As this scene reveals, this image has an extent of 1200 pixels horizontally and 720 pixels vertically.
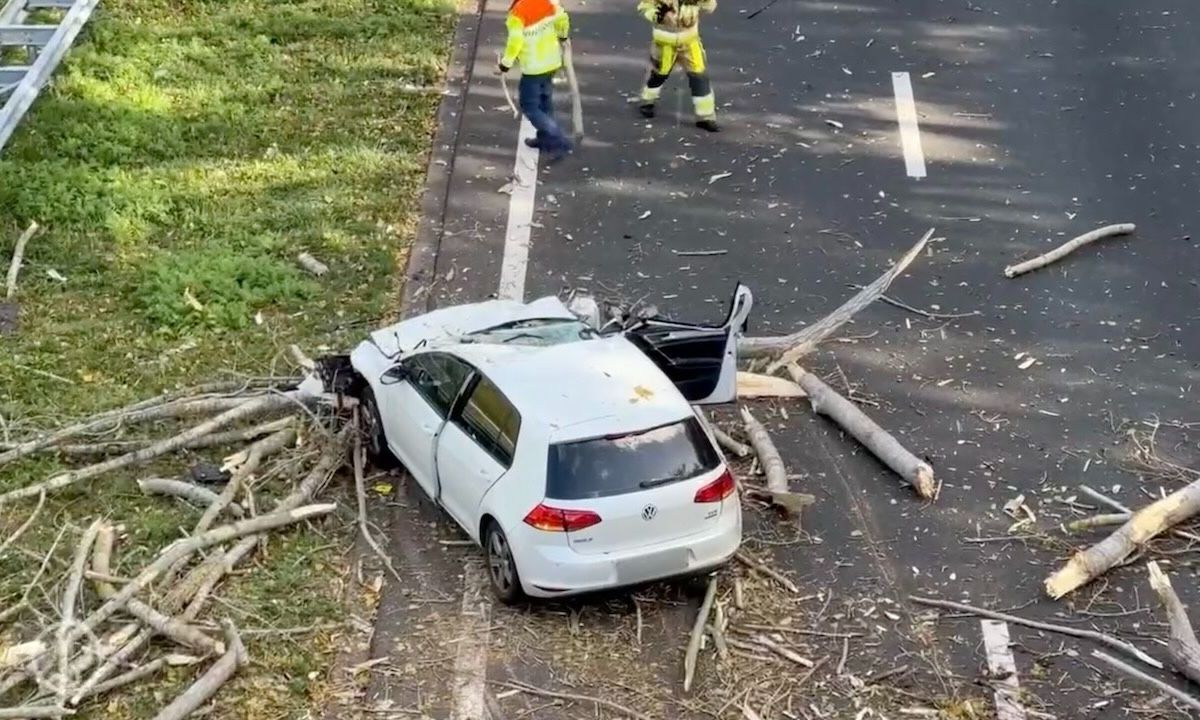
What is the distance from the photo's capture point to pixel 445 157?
44.8 feet

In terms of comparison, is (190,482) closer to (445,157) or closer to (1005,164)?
(445,157)

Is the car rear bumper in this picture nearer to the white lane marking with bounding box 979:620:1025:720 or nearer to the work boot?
the white lane marking with bounding box 979:620:1025:720

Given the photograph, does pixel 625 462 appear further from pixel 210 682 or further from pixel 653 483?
pixel 210 682

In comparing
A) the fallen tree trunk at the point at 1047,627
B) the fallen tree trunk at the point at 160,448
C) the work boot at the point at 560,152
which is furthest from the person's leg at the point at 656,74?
the fallen tree trunk at the point at 1047,627

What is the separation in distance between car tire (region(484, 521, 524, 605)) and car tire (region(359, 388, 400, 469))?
1.38 meters

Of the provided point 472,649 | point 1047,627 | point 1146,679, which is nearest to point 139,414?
point 472,649

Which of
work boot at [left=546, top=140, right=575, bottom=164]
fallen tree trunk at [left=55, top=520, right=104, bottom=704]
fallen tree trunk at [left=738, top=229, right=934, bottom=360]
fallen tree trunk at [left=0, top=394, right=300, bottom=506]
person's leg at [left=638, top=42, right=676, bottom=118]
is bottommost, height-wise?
fallen tree trunk at [left=738, top=229, right=934, bottom=360]

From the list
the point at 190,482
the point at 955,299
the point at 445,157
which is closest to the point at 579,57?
the point at 445,157

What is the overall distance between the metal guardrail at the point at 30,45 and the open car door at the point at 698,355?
6.57 m

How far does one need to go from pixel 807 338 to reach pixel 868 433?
1086 millimetres

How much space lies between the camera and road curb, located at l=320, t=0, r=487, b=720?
26.7 ft

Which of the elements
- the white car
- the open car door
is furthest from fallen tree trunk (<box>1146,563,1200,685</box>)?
the open car door

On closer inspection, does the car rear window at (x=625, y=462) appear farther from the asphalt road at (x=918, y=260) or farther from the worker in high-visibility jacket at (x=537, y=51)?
the worker in high-visibility jacket at (x=537, y=51)

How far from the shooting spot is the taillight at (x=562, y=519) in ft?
26.3
